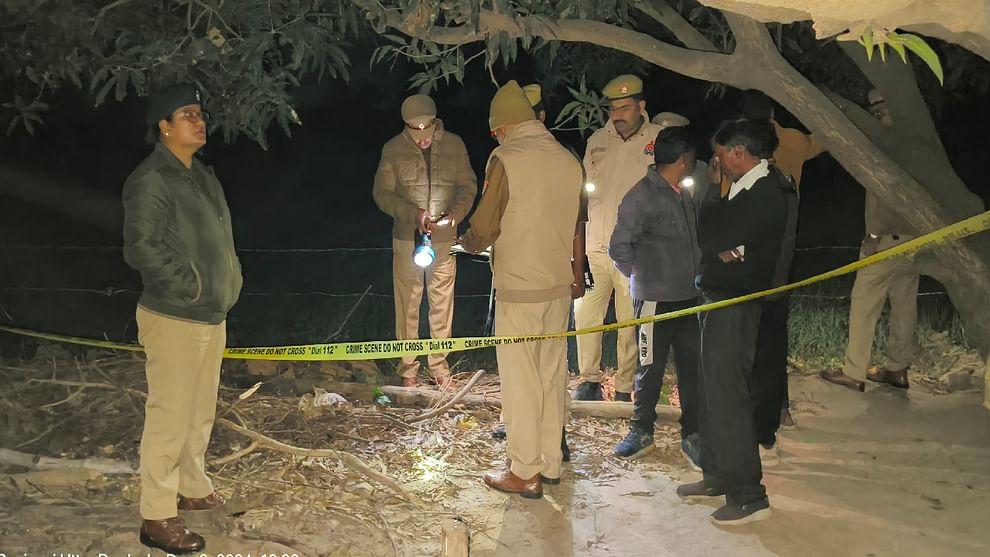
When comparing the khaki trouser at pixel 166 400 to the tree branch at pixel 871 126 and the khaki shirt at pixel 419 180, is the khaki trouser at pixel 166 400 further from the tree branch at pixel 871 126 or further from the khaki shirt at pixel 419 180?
the tree branch at pixel 871 126

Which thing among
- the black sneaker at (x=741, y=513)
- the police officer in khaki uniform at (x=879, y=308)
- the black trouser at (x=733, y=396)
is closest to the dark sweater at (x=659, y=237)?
the black trouser at (x=733, y=396)

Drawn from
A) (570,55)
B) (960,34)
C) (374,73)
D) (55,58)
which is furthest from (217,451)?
(374,73)

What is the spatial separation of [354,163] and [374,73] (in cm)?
187

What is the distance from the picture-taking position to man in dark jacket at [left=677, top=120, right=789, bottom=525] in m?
3.51

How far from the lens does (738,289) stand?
3.59 meters

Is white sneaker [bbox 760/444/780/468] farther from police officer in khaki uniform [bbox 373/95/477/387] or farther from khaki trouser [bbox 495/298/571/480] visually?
police officer in khaki uniform [bbox 373/95/477/387]

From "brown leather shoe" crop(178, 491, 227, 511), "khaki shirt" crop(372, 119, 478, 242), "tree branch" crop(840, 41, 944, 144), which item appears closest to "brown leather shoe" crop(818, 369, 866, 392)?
"tree branch" crop(840, 41, 944, 144)

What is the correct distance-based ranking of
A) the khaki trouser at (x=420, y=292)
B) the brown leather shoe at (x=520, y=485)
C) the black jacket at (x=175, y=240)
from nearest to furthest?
the black jacket at (x=175, y=240) < the brown leather shoe at (x=520, y=485) < the khaki trouser at (x=420, y=292)

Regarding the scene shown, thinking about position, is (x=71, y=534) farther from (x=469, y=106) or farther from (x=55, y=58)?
(x=469, y=106)

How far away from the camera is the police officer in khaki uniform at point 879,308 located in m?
5.54

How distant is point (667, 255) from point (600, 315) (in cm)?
130

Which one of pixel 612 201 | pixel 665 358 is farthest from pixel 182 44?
pixel 665 358

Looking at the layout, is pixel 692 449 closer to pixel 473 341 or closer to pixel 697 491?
pixel 697 491

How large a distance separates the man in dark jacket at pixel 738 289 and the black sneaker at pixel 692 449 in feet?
2.11
